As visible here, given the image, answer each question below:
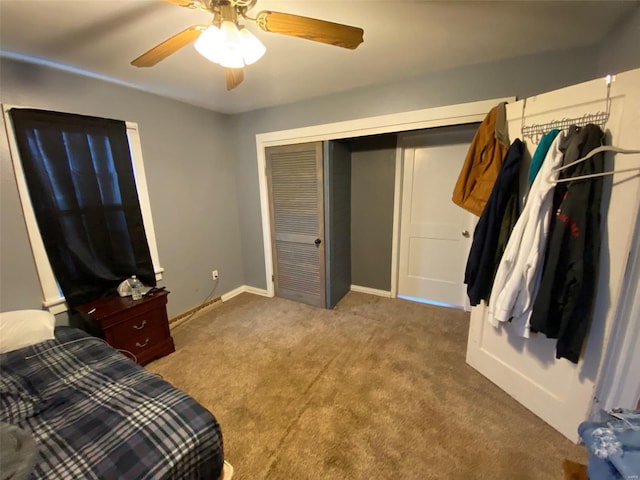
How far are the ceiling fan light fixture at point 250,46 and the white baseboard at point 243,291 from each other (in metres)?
2.78

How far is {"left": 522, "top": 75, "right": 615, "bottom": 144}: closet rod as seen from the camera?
1208 mm

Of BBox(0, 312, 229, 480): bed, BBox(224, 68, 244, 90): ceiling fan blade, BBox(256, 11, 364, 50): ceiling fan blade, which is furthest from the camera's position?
BBox(224, 68, 244, 90): ceiling fan blade

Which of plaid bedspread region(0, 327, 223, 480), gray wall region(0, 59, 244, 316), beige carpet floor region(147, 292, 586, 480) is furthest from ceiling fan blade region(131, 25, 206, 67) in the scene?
beige carpet floor region(147, 292, 586, 480)

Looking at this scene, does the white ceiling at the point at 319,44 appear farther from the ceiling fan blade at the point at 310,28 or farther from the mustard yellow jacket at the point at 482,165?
the mustard yellow jacket at the point at 482,165

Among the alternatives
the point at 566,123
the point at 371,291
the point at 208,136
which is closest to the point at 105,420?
the point at 566,123

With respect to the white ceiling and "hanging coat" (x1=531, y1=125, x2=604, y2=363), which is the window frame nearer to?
the white ceiling

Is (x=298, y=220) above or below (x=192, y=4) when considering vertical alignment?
below

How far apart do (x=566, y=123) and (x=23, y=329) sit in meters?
3.30

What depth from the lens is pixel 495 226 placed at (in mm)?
1612

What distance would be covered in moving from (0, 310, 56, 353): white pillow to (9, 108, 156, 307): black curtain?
0.33 m

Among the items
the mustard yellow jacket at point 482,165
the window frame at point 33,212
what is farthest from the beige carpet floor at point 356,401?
the mustard yellow jacket at point 482,165

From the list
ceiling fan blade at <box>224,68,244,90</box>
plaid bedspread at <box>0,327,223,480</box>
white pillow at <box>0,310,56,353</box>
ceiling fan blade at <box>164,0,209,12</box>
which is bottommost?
plaid bedspread at <box>0,327,223,480</box>

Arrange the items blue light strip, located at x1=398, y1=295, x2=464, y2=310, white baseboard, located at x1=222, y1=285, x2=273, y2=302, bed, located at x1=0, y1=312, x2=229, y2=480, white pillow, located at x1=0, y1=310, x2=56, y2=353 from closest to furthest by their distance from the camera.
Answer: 1. bed, located at x1=0, y1=312, x2=229, y2=480
2. white pillow, located at x1=0, y1=310, x2=56, y2=353
3. blue light strip, located at x1=398, y1=295, x2=464, y2=310
4. white baseboard, located at x1=222, y1=285, x2=273, y2=302

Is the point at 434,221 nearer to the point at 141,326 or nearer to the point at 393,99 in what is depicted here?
the point at 393,99
